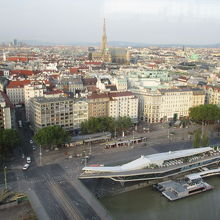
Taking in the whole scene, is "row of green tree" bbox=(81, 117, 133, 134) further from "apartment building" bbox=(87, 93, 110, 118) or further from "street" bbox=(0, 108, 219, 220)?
"apartment building" bbox=(87, 93, 110, 118)

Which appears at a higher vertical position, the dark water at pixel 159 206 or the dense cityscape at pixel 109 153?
the dense cityscape at pixel 109 153

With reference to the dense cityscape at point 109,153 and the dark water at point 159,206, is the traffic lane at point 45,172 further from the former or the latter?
the dark water at point 159,206

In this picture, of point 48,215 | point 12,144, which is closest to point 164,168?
point 48,215

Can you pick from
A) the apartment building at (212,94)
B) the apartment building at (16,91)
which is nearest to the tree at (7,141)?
the apartment building at (16,91)

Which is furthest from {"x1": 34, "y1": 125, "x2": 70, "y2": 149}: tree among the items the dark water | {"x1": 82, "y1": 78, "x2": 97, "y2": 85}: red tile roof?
{"x1": 82, "y1": 78, "x2": 97, "y2": 85}: red tile roof

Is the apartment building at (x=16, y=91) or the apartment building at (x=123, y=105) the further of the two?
the apartment building at (x=16, y=91)

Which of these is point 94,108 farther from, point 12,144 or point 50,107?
point 12,144

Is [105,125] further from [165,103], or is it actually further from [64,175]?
[165,103]
